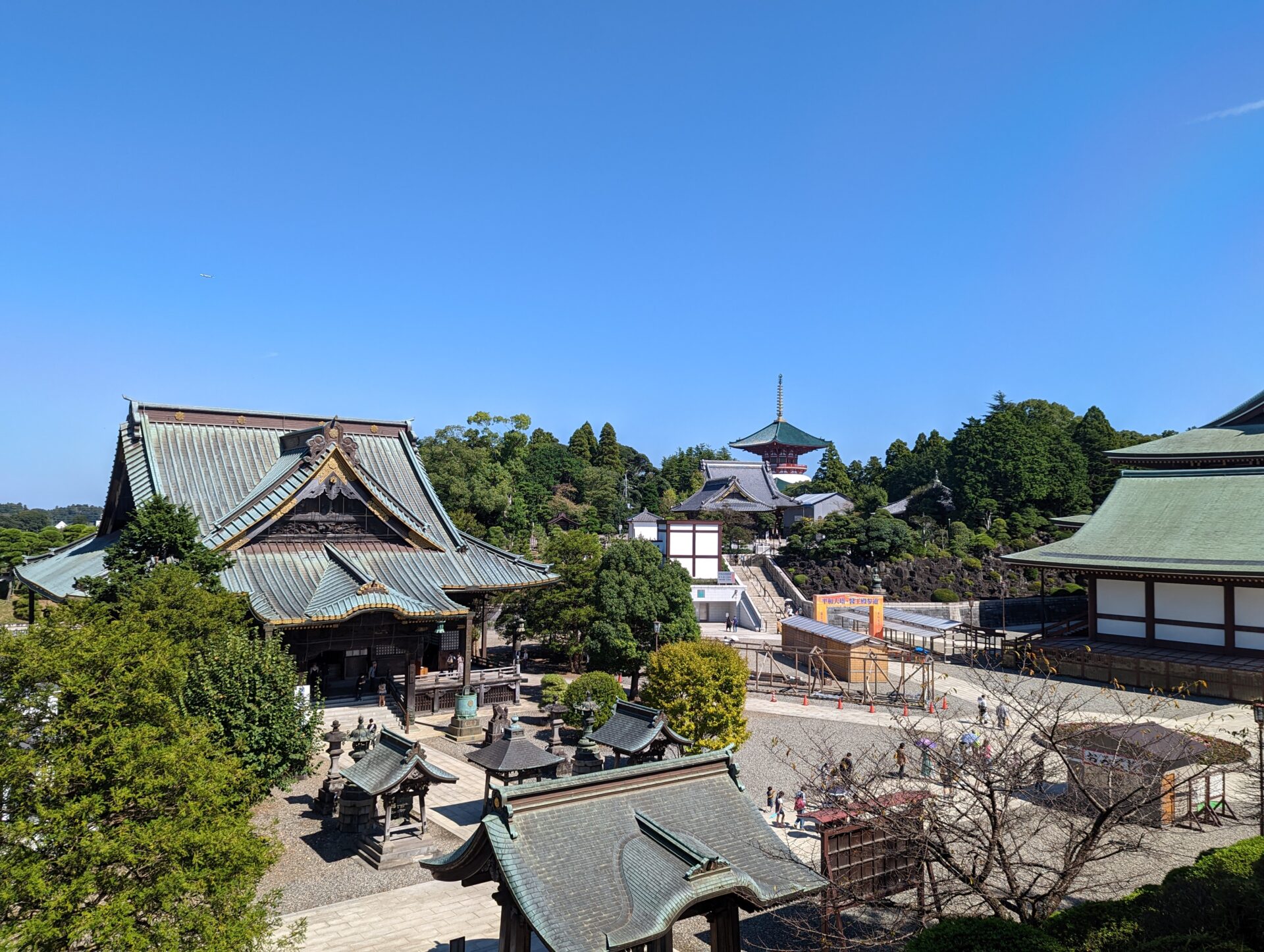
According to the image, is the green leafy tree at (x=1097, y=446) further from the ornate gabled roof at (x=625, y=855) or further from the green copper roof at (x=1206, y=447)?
the ornate gabled roof at (x=625, y=855)

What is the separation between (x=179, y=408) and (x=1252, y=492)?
43828 mm

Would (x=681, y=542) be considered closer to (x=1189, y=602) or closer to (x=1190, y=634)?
(x=1189, y=602)

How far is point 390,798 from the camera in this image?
1612cm

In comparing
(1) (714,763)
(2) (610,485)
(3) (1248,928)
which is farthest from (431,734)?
(2) (610,485)

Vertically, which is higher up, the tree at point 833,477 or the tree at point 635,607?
the tree at point 833,477

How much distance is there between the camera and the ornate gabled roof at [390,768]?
15938mm

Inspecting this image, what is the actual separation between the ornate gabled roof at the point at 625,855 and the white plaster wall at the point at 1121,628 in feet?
100

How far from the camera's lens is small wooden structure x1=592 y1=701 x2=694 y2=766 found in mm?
18469

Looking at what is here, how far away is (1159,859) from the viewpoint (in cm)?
1597

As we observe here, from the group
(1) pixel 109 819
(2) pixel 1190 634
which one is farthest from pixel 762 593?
(1) pixel 109 819

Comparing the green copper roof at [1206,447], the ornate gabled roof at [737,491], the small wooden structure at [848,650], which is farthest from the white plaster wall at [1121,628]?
the ornate gabled roof at [737,491]

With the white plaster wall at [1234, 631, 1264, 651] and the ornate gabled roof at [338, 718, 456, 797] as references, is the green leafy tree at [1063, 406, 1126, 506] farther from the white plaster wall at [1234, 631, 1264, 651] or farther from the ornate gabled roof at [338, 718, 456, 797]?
the ornate gabled roof at [338, 718, 456, 797]

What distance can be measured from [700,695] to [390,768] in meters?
8.56

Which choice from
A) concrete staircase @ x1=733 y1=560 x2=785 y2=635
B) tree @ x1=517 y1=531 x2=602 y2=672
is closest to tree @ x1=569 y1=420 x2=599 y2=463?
concrete staircase @ x1=733 y1=560 x2=785 y2=635
